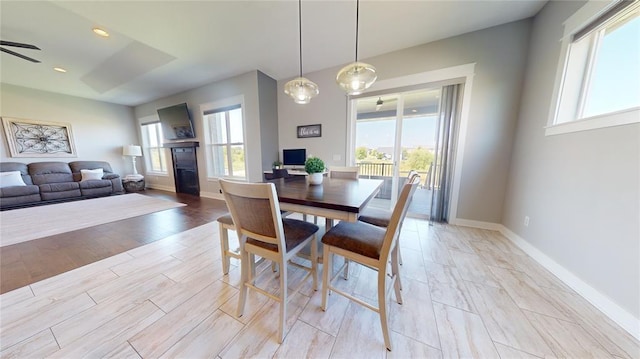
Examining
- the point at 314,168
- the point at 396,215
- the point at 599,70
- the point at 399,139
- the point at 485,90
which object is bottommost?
the point at 396,215

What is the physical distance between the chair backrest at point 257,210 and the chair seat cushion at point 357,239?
13.5 inches

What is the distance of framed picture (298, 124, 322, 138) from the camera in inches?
141

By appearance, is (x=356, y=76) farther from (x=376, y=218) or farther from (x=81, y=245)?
(x=81, y=245)

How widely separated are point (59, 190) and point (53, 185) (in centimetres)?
14

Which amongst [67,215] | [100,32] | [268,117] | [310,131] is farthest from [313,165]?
[67,215]

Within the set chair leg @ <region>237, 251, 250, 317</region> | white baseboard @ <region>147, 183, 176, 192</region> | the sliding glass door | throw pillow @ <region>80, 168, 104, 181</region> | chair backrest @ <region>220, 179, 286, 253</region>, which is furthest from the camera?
white baseboard @ <region>147, 183, 176, 192</region>

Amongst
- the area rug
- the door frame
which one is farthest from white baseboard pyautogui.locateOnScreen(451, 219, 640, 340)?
the area rug

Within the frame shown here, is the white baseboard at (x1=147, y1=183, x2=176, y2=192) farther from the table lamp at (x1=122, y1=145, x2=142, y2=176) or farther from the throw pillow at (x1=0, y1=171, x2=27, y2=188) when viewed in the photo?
the throw pillow at (x1=0, y1=171, x2=27, y2=188)

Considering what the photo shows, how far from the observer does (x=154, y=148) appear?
230 inches

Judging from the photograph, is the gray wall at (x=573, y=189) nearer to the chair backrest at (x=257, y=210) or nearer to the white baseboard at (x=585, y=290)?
the white baseboard at (x=585, y=290)

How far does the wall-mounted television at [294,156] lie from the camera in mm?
3754

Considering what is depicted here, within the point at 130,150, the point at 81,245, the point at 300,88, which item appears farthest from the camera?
the point at 130,150

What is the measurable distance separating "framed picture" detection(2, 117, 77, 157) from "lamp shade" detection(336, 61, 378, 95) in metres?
7.47

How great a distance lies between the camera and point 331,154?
352 cm
